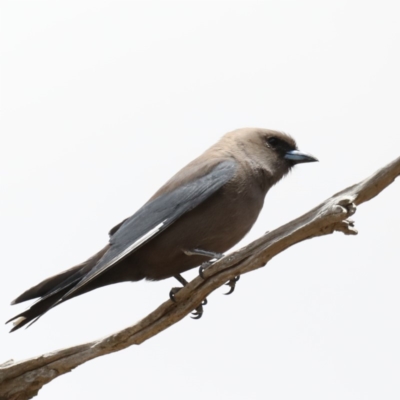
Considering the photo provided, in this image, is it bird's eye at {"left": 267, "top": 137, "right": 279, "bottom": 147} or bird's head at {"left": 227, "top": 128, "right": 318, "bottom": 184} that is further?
bird's eye at {"left": 267, "top": 137, "right": 279, "bottom": 147}

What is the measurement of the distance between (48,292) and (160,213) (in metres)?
0.94

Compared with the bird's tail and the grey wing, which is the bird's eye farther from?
the bird's tail

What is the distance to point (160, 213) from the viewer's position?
245 inches

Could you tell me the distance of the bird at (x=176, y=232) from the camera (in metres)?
5.97

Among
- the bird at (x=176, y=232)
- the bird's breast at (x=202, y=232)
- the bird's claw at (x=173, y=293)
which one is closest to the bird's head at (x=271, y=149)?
the bird at (x=176, y=232)

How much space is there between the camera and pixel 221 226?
6055 millimetres

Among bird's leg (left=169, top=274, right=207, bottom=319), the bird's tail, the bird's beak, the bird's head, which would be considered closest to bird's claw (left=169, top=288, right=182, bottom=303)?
bird's leg (left=169, top=274, right=207, bottom=319)

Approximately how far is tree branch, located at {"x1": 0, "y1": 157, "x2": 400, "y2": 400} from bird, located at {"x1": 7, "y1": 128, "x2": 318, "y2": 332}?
23.7 inches

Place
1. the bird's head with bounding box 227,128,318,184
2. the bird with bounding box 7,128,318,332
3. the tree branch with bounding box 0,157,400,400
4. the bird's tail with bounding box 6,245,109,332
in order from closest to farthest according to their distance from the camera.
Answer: the tree branch with bounding box 0,157,400,400 → the bird's tail with bounding box 6,245,109,332 → the bird with bounding box 7,128,318,332 → the bird's head with bounding box 227,128,318,184

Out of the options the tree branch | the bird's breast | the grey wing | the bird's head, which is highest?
the bird's head

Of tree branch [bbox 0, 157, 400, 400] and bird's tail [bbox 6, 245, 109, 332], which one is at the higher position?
bird's tail [bbox 6, 245, 109, 332]

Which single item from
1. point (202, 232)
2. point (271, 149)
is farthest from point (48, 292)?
point (271, 149)

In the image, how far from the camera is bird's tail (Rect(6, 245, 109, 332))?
5855 mm

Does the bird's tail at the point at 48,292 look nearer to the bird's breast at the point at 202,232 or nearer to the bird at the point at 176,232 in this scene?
the bird at the point at 176,232
